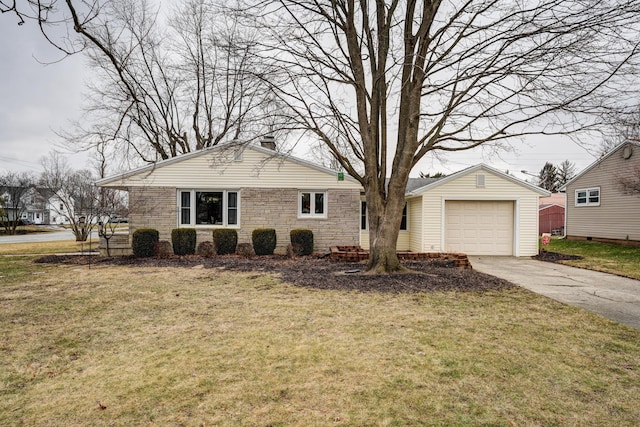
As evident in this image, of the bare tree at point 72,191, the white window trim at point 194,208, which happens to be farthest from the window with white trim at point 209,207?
the bare tree at point 72,191

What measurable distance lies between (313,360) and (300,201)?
10307mm

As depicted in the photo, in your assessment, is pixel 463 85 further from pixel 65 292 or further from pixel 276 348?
pixel 65 292

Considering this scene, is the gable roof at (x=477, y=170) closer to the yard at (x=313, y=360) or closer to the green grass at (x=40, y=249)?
the yard at (x=313, y=360)

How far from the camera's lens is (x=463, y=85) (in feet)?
26.3

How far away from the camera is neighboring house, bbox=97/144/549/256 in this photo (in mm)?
13386

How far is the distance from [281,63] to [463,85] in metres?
4.19

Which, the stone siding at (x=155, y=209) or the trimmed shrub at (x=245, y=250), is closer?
the trimmed shrub at (x=245, y=250)

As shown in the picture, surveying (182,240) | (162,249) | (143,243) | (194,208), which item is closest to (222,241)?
(182,240)

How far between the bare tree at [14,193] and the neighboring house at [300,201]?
30.9 meters

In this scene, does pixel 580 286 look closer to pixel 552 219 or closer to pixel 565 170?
pixel 552 219

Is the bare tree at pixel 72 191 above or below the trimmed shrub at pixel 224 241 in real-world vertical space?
above

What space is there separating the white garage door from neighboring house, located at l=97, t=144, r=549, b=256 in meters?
→ 0.04

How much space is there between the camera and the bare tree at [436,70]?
659cm

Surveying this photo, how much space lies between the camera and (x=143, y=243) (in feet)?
41.3
